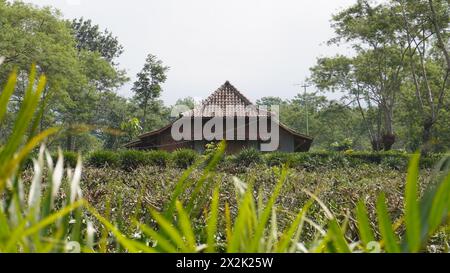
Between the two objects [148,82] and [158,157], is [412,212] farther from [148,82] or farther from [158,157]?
[148,82]

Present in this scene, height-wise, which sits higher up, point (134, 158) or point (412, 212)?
point (134, 158)

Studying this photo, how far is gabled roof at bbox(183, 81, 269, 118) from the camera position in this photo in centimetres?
3095

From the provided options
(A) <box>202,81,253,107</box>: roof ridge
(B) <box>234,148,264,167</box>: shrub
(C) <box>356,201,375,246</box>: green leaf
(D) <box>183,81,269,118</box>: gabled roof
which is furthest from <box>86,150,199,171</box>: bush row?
(C) <box>356,201,375,246</box>: green leaf

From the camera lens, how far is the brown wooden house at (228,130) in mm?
30125

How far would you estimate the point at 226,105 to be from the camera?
3209 cm

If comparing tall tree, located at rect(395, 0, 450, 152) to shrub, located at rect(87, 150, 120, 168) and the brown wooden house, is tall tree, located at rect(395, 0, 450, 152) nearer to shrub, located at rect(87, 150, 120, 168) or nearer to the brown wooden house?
the brown wooden house

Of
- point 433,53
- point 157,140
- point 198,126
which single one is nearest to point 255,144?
point 198,126

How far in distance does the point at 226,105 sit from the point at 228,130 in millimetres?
2500

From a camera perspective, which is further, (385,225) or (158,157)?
(158,157)

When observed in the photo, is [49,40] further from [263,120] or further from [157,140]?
[263,120]

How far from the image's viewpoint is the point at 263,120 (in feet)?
101

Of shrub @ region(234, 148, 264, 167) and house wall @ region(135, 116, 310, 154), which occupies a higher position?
house wall @ region(135, 116, 310, 154)

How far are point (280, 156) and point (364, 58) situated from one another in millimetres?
20310

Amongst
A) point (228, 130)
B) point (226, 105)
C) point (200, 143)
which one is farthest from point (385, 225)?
point (226, 105)
